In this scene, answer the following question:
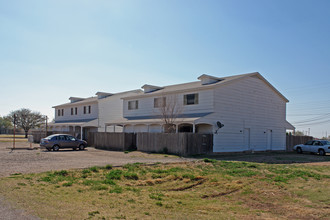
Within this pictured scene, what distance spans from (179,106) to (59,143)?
11.5m

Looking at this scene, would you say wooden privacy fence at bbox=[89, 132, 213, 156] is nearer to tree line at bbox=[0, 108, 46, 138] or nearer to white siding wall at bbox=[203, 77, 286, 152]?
white siding wall at bbox=[203, 77, 286, 152]

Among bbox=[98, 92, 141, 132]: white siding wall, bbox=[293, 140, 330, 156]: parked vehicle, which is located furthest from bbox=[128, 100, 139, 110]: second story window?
bbox=[293, 140, 330, 156]: parked vehicle

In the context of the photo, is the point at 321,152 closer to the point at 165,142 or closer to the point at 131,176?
the point at 165,142

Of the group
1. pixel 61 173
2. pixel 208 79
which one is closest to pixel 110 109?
pixel 208 79

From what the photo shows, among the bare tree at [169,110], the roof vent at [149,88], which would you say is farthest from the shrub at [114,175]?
the roof vent at [149,88]

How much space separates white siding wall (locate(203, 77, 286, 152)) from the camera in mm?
26906

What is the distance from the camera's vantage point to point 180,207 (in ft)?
25.9

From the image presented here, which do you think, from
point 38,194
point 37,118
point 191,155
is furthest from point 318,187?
point 37,118

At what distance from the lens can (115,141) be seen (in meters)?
30.0

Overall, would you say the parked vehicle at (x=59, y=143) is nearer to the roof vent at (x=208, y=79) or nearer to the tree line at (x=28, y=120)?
the roof vent at (x=208, y=79)

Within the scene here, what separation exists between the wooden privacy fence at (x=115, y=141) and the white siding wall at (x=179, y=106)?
4.38 meters

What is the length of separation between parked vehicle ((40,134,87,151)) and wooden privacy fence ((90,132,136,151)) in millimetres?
2330

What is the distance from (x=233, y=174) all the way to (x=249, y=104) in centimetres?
1753

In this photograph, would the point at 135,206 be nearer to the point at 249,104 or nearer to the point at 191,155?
the point at 191,155
